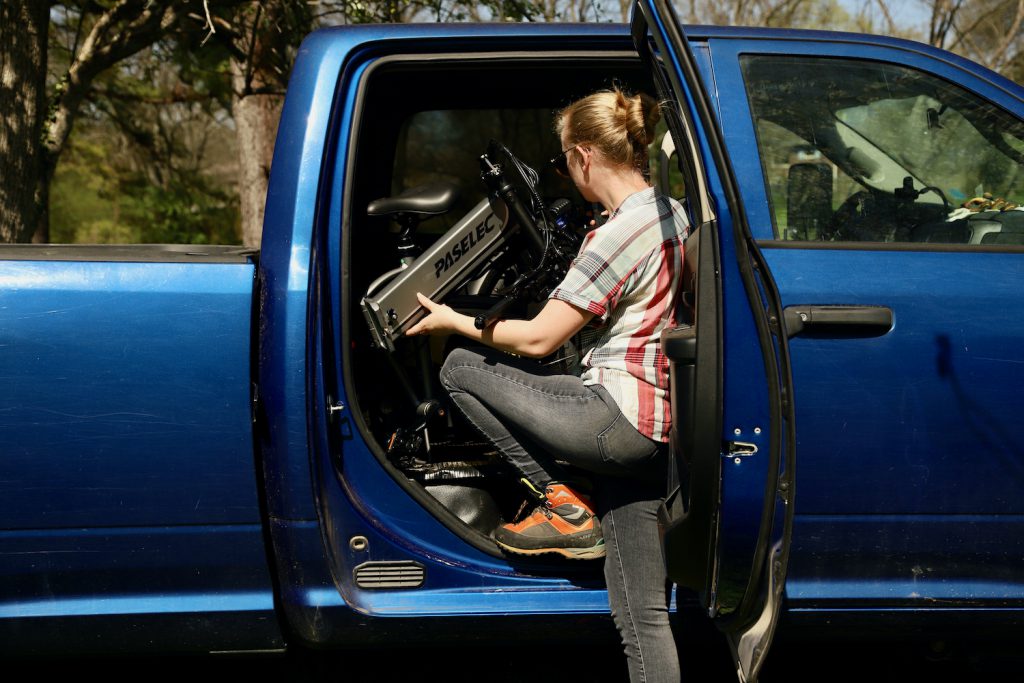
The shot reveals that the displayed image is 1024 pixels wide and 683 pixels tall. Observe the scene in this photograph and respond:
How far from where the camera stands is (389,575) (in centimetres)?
235

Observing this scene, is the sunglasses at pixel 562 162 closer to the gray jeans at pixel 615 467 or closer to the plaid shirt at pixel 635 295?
the plaid shirt at pixel 635 295

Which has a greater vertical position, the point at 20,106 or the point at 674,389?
the point at 20,106

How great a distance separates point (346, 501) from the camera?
7.58ft

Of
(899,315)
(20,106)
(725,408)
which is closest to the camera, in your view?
(725,408)

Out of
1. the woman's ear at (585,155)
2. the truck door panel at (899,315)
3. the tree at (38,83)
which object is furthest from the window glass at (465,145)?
the tree at (38,83)

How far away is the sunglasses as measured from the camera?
2404 mm

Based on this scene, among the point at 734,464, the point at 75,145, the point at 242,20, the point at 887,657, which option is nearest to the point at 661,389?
the point at 734,464

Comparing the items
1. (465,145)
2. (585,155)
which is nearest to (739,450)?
(585,155)

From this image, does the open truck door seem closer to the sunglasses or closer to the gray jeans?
the gray jeans

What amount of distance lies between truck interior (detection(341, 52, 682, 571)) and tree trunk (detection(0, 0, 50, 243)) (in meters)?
2.19

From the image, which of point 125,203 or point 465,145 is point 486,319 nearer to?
point 465,145

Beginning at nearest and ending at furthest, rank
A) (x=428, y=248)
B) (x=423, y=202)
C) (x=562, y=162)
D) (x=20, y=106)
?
(x=562, y=162)
(x=423, y=202)
(x=428, y=248)
(x=20, y=106)

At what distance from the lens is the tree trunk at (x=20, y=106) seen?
454 centimetres

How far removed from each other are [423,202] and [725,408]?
114cm
